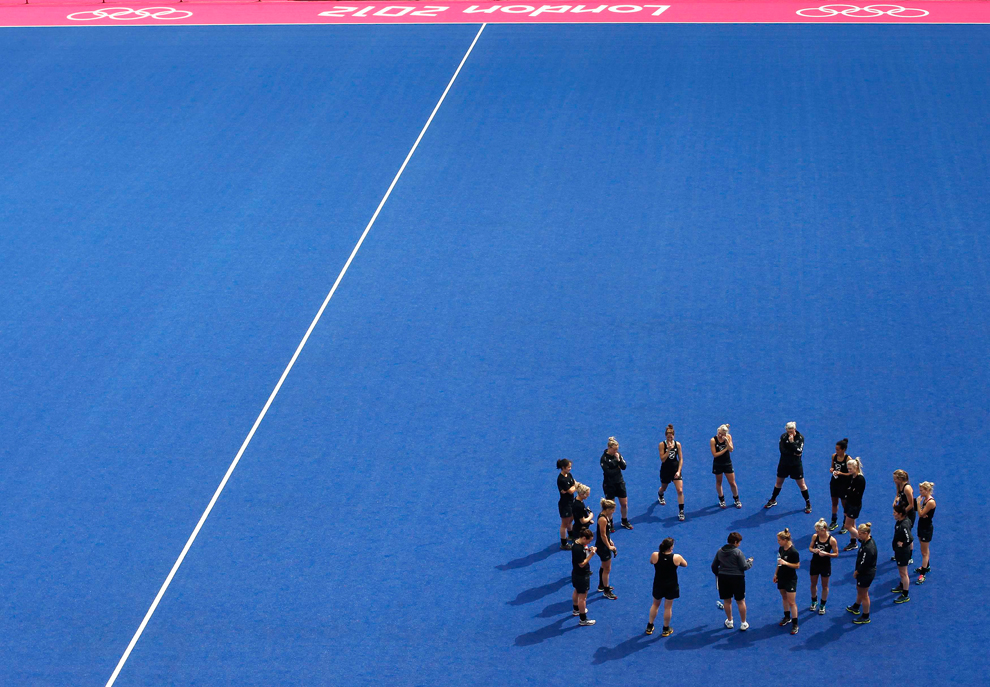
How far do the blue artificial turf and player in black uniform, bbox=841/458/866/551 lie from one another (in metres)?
0.47

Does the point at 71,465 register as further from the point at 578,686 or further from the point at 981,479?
the point at 981,479

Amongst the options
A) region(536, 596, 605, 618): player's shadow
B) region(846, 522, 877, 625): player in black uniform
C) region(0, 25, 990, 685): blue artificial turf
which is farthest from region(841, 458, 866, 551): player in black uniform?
region(536, 596, 605, 618): player's shadow

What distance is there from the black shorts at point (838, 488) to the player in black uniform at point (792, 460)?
0.40 meters

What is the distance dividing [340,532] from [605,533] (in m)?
3.90

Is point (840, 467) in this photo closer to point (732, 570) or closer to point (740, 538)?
point (740, 538)

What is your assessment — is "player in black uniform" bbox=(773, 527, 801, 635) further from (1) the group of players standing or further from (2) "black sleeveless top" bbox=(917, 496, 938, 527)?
(2) "black sleeveless top" bbox=(917, 496, 938, 527)

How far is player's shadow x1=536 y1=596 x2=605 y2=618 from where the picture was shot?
1361cm

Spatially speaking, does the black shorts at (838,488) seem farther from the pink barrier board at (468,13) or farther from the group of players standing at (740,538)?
the pink barrier board at (468,13)

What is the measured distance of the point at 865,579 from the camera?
1292 cm

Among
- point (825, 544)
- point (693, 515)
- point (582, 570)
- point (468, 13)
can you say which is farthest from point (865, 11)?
point (582, 570)

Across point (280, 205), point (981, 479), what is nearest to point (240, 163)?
point (280, 205)

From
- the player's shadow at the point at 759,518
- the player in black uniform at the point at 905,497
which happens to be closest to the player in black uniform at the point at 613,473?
the player's shadow at the point at 759,518

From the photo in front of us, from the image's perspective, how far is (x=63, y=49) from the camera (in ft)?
109

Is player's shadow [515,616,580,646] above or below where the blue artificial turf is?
below
